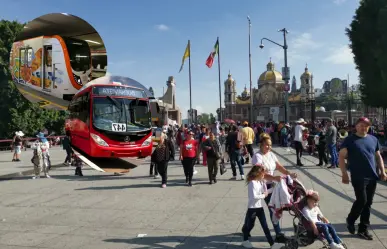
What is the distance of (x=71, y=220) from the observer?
6805 millimetres

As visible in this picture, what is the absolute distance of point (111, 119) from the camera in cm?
463

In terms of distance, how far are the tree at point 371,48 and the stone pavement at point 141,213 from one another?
19131mm

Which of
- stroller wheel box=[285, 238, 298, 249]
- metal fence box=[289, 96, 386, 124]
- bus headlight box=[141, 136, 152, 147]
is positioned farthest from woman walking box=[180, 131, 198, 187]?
metal fence box=[289, 96, 386, 124]

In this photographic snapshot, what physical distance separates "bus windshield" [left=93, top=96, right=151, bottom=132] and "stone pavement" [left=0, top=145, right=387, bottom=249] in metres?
1.84

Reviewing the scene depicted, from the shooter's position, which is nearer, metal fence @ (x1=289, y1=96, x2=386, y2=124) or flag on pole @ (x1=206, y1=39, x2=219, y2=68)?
metal fence @ (x1=289, y1=96, x2=386, y2=124)

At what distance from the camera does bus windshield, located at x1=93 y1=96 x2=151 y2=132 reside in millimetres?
4570

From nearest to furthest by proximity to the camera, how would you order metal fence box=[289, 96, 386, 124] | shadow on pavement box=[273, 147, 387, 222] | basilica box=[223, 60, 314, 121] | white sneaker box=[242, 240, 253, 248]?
white sneaker box=[242, 240, 253, 248]
shadow on pavement box=[273, 147, 387, 222]
metal fence box=[289, 96, 386, 124]
basilica box=[223, 60, 314, 121]

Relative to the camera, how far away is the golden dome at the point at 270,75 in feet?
371

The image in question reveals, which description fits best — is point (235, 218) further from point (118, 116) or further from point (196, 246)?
point (118, 116)

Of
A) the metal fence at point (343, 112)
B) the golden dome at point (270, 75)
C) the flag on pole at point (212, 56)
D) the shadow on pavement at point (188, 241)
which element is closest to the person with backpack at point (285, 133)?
the metal fence at point (343, 112)

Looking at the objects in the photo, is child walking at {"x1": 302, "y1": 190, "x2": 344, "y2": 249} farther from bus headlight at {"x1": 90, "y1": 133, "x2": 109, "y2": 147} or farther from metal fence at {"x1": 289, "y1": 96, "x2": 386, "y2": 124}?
metal fence at {"x1": 289, "y1": 96, "x2": 386, "y2": 124}

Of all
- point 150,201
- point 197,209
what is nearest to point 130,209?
point 150,201

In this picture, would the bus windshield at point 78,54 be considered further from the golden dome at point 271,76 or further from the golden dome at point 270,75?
the golden dome at point 271,76

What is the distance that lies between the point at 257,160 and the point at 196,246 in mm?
1558
